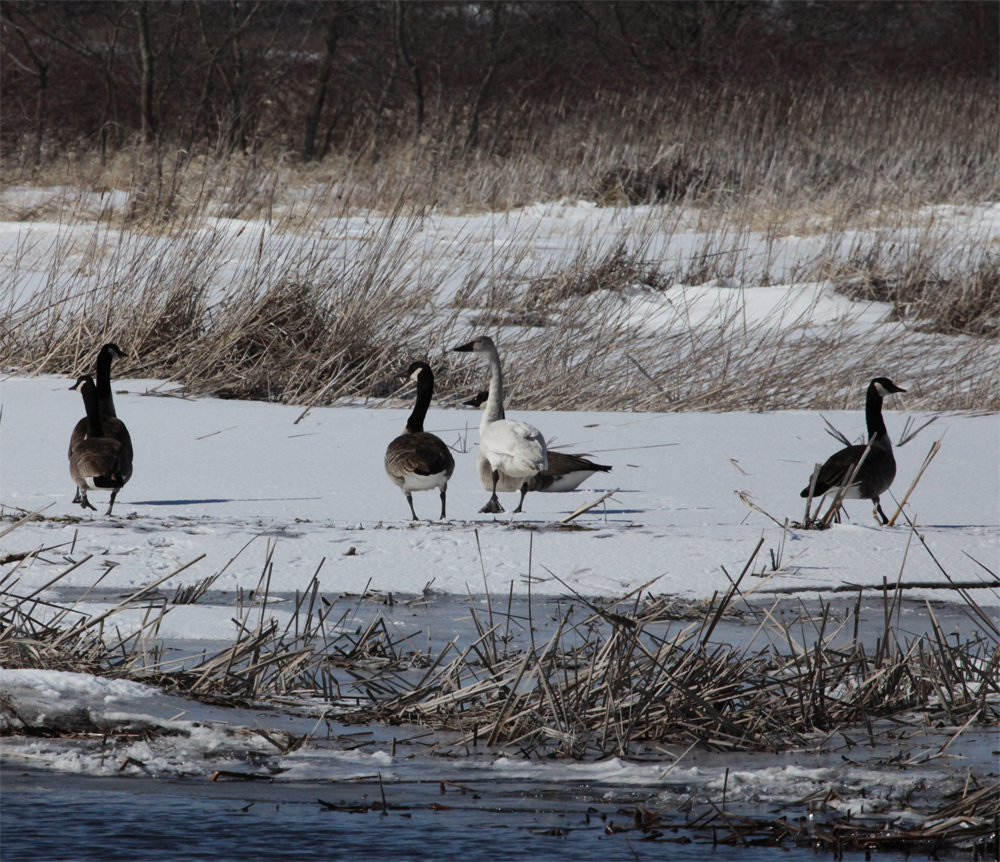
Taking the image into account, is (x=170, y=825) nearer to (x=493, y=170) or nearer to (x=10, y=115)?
(x=493, y=170)

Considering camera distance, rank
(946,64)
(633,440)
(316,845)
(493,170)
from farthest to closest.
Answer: (946,64), (493,170), (633,440), (316,845)

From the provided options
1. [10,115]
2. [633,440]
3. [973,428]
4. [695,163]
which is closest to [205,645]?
[633,440]

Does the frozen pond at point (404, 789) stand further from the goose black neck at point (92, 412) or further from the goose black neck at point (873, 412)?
the goose black neck at point (873, 412)

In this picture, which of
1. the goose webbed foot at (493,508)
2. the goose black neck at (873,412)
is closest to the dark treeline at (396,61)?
the goose black neck at (873,412)

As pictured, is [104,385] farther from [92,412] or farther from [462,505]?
[462,505]

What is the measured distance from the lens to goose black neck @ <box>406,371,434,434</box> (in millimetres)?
6328

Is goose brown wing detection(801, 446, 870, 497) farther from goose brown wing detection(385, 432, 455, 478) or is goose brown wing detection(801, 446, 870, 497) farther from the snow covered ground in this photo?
goose brown wing detection(385, 432, 455, 478)

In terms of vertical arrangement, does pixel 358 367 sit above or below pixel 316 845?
above

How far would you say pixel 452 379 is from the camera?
8664 mm

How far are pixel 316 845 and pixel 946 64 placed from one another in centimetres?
2494

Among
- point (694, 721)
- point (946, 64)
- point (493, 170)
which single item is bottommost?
point (694, 721)

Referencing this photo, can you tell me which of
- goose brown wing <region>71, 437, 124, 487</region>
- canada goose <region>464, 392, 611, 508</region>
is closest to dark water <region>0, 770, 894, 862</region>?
goose brown wing <region>71, 437, 124, 487</region>

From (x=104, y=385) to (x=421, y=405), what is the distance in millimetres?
1662

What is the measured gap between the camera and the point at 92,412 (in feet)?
18.5
